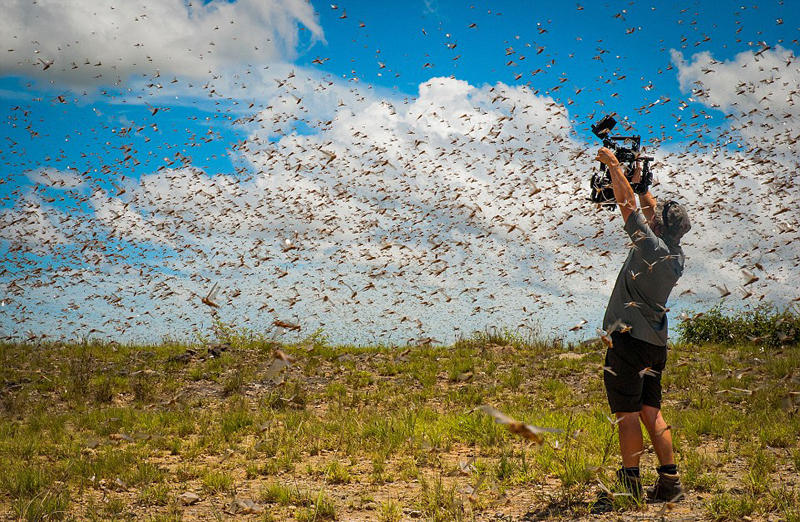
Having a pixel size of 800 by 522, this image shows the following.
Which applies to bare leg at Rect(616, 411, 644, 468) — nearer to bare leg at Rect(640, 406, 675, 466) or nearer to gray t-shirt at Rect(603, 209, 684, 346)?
bare leg at Rect(640, 406, 675, 466)

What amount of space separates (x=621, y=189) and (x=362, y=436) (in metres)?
4.83

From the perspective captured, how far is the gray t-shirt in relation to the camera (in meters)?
4.89

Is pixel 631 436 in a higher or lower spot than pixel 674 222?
lower

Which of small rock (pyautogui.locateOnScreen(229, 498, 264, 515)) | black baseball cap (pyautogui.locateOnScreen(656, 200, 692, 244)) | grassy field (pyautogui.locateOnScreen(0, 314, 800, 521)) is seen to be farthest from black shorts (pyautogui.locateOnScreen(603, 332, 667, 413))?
small rock (pyautogui.locateOnScreen(229, 498, 264, 515))

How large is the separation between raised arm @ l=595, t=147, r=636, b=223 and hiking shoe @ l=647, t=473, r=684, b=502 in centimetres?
239

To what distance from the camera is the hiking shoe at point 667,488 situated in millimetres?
5141

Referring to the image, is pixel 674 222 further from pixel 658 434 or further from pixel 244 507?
pixel 244 507

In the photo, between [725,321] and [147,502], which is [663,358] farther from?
[725,321]

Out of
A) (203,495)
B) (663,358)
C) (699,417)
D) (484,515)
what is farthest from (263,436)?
(699,417)

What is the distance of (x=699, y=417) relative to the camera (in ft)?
27.7

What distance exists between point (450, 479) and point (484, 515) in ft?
3.38

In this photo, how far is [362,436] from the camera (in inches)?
305

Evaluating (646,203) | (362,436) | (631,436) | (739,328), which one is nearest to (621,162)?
(646,203)

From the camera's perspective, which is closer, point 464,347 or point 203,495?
point 203,495
